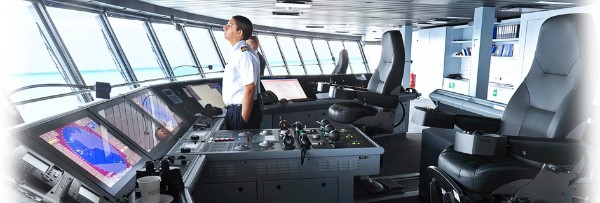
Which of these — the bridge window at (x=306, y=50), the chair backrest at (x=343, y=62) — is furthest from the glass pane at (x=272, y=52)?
the chair backrest at (x=343, y=62)

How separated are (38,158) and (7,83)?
1.24 metres

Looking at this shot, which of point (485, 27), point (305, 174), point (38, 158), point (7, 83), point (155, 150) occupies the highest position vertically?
point (485, 27)

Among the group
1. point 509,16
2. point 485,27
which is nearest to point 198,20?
point 485,27

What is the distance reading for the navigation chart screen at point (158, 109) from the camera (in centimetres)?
229

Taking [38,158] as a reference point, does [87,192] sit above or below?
below

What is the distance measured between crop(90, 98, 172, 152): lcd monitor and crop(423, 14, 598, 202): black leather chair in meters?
1.63

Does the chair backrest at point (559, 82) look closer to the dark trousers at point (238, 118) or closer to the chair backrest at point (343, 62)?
the dark trousers at point (238, 118)

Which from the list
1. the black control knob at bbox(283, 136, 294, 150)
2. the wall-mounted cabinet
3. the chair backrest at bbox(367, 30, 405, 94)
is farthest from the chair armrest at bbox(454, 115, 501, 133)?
the wall-mounted cabinet

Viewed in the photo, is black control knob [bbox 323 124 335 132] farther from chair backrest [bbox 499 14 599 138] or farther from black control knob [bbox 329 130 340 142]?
chair backrest [bbox 499 14 599 138]

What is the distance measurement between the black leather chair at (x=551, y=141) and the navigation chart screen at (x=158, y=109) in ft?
5.78

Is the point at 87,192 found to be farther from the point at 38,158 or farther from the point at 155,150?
the point at 155,150

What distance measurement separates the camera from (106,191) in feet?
4.21

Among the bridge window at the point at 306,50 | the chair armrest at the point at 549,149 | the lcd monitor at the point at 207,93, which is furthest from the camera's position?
the bridge window at the point at 306,50

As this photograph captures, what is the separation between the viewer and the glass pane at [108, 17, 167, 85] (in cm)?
429
